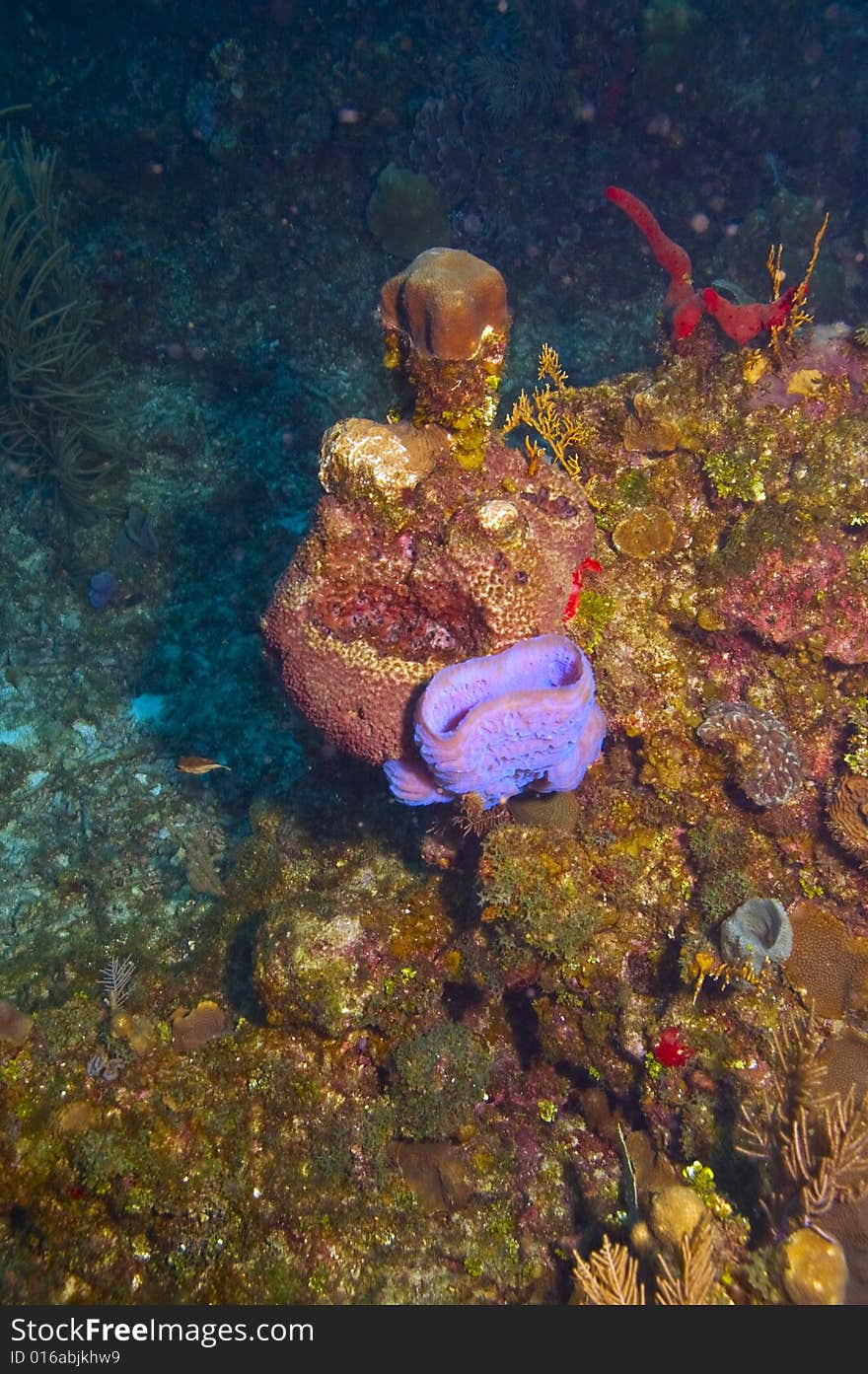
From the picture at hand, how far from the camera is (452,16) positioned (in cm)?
1105

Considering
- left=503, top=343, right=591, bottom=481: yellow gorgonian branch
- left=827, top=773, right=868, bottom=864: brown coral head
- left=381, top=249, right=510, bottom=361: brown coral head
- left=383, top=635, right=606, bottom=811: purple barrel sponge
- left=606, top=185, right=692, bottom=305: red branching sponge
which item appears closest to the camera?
left=383, top=635, right=606, bottom=811: purple barrel sponge

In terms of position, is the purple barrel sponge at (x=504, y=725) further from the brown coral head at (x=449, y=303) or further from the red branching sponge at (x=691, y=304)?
the red branching sponge at (x=691, y=304)

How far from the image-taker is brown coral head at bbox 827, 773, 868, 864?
14.3 feet

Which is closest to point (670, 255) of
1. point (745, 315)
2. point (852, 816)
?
point (745, 315)

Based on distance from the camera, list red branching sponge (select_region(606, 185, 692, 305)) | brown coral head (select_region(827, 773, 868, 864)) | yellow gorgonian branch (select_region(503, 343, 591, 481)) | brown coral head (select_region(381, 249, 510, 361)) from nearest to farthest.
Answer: brown coral head (select_region(381, 249, 510, 361)), brown coral head (select_region(827, 773, 868, 864)), yellow gorgonian branch (select_region(503, 343, 591, 481)), red branching sponge (select_region(606, 185, 692, 305))

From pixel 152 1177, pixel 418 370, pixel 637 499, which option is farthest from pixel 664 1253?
pixel 418 370

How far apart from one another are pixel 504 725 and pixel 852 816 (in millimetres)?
2485

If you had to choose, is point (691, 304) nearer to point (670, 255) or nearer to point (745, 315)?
point (745, 315)

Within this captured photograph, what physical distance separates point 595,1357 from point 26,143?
12.7m

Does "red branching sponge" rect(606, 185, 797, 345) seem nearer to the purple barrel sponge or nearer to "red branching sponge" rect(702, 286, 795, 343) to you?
"red branching sponge" rect(702, 286, 795, 343)

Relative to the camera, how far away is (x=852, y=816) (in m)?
4.39

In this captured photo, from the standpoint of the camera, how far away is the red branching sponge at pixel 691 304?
15.4 feet

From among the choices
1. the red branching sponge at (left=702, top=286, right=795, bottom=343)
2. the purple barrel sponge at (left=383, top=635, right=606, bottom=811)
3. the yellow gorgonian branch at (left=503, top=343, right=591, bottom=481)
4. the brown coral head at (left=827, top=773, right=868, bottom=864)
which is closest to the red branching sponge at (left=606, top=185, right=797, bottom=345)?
the red branching sponge at (left=702, top=286, right=795, bottom=343)

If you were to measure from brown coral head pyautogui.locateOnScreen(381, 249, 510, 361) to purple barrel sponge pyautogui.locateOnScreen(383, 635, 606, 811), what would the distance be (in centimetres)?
165
